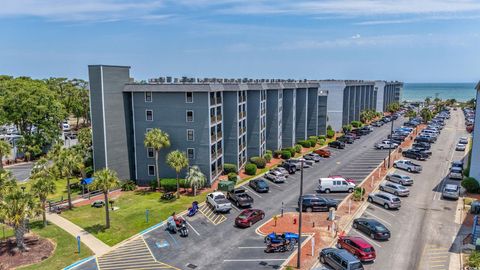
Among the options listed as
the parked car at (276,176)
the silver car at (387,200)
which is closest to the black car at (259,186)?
the parked car at (276,176)

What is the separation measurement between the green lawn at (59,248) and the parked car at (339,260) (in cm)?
2027

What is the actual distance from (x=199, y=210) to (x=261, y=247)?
40.4 ft

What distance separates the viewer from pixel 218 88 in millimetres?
52844

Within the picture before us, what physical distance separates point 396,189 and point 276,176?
16722mm

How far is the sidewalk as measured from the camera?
108 ft

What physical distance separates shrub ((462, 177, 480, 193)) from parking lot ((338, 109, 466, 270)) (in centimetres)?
312

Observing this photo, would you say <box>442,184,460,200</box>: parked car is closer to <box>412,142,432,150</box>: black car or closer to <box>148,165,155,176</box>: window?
<box>412,142,432,150</box>: black car

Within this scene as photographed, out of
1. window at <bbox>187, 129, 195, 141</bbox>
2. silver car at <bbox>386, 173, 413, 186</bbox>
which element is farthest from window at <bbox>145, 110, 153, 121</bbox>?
silver car at <bbox>386, 173, 413, 186</bbox>

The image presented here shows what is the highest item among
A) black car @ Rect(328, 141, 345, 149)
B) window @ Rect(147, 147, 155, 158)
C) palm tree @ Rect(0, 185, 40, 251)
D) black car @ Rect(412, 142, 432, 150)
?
window @ Rect(147, 147, 155, 158)

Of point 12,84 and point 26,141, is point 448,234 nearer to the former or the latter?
point 26,141

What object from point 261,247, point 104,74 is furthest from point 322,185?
point 104,74

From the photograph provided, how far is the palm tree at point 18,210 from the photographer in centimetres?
3058

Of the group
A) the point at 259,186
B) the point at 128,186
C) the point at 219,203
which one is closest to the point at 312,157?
the point at 259,186

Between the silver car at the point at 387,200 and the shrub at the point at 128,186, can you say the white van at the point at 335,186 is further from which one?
the shrub at the point at 128,186
